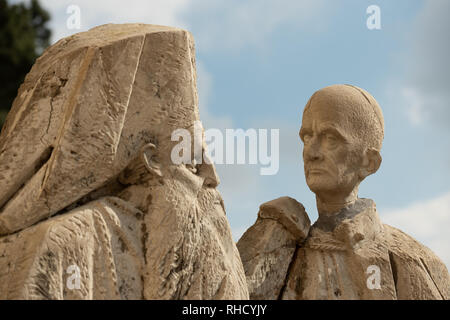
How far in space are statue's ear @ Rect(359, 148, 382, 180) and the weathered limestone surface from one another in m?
0.50

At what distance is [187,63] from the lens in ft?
17.9

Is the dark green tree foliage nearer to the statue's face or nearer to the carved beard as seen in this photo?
the statue's face

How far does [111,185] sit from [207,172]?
1.88 feet

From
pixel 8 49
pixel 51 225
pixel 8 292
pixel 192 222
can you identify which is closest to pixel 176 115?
pixel 192 222

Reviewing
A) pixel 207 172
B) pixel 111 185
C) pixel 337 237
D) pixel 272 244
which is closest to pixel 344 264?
pixel 337 237

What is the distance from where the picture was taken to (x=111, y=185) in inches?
207

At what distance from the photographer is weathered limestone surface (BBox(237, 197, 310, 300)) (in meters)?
6.02

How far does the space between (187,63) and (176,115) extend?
336 millimetres

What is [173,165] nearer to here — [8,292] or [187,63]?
[187,63]
